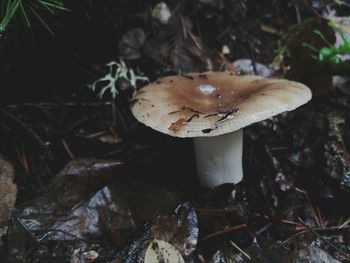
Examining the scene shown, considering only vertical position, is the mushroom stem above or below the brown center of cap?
below

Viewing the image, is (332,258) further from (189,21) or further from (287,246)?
(189,21)

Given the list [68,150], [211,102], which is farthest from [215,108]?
[68,150]

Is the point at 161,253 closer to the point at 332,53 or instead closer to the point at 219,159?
the point at 219,159

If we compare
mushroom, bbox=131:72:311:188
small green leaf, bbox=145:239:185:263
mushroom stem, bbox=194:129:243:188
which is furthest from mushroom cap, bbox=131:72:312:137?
small green leaf, bbox=145:239:185:263

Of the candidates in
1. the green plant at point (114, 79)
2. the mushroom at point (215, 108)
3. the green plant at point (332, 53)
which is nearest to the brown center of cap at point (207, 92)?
the mushroom at point (215, 108)

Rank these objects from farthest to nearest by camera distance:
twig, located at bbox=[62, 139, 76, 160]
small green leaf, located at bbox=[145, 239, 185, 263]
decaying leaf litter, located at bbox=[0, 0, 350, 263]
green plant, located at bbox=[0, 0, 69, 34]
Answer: twig, located at bbox=[62, 139, 76, 160]
decaying leaf litter, located at bbox=[0, 0, 350, 263]
green plant, located at bbox=[0, 0, 69, 34]
small green leaf, located at bbox=[145, 239, 185, 263]

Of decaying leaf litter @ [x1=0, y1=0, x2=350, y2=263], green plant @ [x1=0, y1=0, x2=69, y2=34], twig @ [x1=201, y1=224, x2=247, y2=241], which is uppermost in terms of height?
green plant @ [x1=0, y1=0, x2=69, y2=34]

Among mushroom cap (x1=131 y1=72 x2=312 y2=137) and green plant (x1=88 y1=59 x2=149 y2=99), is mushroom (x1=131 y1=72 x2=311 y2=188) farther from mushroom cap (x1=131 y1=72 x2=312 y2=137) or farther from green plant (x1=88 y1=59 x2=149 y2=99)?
green plant (x1=88 y1=59 x2=149 y2=99)
